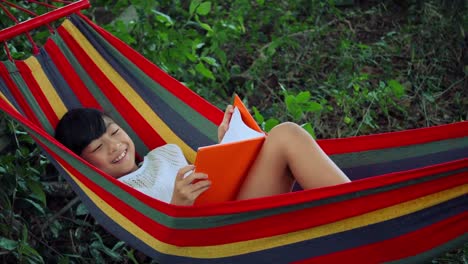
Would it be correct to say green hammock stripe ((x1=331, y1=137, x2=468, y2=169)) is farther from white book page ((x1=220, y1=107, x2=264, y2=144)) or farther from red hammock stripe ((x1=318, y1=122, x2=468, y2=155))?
white book page ((x1=220, y1=107, x2=264, y2=144))

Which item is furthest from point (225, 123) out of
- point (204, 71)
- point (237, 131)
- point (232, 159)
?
point (204, 71)

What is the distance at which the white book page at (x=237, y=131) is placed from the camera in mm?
2371

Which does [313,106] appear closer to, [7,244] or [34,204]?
[34,204]

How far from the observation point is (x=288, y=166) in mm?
2402

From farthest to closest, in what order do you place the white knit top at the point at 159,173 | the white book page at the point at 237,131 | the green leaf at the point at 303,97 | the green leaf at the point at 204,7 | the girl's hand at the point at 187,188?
the green leaf at the point at 204,7, the green leaf at the point at 303,97, the white knit top at the point at 159,173, the white book page at the point at 237,131, the girl's hand at the point at 187,188

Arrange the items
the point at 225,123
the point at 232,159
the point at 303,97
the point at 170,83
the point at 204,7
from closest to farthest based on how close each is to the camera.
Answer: the point at 232,159 < the point at 225,123 < the point at 170,83 < the point at 303,97 < the point at 204,7

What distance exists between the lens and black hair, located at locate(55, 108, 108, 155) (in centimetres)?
267

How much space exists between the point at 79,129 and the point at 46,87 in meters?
0.24

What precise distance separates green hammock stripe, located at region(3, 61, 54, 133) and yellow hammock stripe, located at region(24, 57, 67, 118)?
0.06 meters

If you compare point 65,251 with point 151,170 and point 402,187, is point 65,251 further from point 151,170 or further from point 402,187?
point 402,187

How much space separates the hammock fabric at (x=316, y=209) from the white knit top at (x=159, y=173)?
125 millimetres

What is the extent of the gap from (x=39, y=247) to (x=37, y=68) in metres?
0.63

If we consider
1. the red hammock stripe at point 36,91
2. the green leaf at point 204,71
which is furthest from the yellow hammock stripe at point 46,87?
the green leaf at point 204,71

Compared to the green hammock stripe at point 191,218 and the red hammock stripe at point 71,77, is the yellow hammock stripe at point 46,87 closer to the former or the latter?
the red hammock stripe at point 71,77
